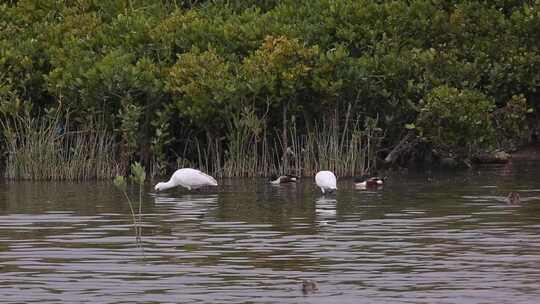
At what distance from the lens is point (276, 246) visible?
15477 mm

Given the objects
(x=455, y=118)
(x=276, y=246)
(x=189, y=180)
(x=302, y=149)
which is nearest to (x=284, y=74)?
(x=302, y=149)

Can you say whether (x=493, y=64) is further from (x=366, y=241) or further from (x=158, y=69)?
(x=366, y=241)

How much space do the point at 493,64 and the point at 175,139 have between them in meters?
6.24

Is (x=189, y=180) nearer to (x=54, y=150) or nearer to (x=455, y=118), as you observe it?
(x=54, y=150)

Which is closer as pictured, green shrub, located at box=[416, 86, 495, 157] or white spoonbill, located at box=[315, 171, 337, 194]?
white spoonbill, located at box=[315, 171, 337, 194]

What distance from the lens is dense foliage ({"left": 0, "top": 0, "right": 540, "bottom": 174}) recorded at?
26.7m

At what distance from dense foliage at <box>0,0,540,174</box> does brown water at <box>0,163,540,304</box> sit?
3.08 meters

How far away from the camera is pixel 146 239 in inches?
645

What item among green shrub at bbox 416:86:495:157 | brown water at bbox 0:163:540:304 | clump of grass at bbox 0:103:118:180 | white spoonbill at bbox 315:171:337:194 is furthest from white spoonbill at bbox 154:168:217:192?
green shrub at bbox 416:86:495:157

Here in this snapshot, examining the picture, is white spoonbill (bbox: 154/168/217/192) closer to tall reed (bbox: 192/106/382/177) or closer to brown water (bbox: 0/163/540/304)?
brown water (bbox: 0/163/540/304)

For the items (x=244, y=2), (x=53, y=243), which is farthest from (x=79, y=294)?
(x=244, y=2)

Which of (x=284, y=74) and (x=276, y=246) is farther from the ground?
(x=284, y=74)

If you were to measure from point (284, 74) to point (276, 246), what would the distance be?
37.2 ft

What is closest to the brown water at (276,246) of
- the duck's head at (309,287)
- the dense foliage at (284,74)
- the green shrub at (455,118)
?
the duck's head at (309,287)
